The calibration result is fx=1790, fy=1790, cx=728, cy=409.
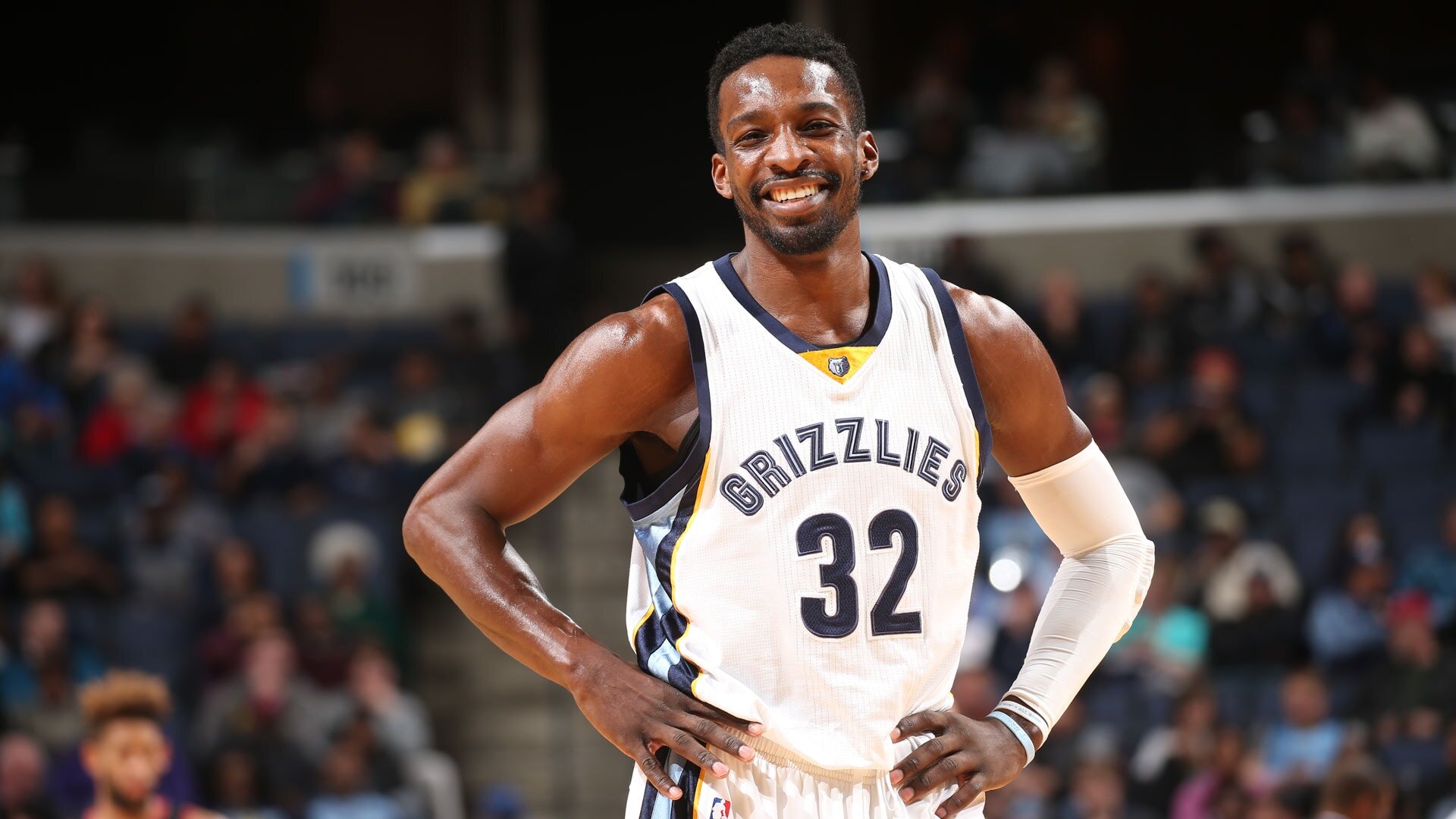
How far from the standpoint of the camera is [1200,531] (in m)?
10.1

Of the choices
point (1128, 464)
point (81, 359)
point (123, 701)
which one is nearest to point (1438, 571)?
point (1128, 464)

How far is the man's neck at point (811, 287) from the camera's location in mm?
3102

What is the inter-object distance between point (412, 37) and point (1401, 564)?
10493 millimetres

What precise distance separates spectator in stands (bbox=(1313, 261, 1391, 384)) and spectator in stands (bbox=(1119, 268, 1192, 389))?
904 mm

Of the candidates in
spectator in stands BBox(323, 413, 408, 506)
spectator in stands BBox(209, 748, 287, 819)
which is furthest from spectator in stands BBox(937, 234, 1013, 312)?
spectator in stands BBox(209, 748, 287, 819)

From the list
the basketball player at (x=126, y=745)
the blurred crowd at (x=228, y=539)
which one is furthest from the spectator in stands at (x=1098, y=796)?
the basketball player at (x=126, y=745)

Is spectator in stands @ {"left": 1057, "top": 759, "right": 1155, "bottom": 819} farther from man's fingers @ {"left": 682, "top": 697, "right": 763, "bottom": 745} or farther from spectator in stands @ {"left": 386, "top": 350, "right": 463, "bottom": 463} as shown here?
man's fingers @ {"left": 682, "top": 697, "right": 763, "bottom": 745}

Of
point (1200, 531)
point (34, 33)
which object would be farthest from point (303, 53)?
point (1200, 531)

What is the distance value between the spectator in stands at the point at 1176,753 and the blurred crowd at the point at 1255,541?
0.01 meters

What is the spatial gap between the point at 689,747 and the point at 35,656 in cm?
730

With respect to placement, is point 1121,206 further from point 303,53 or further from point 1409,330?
point 303,53

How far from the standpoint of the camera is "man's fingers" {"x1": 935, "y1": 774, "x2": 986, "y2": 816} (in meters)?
3.05

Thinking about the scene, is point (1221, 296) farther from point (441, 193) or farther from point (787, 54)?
point (787, 54)

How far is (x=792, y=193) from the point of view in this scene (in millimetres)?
3027
